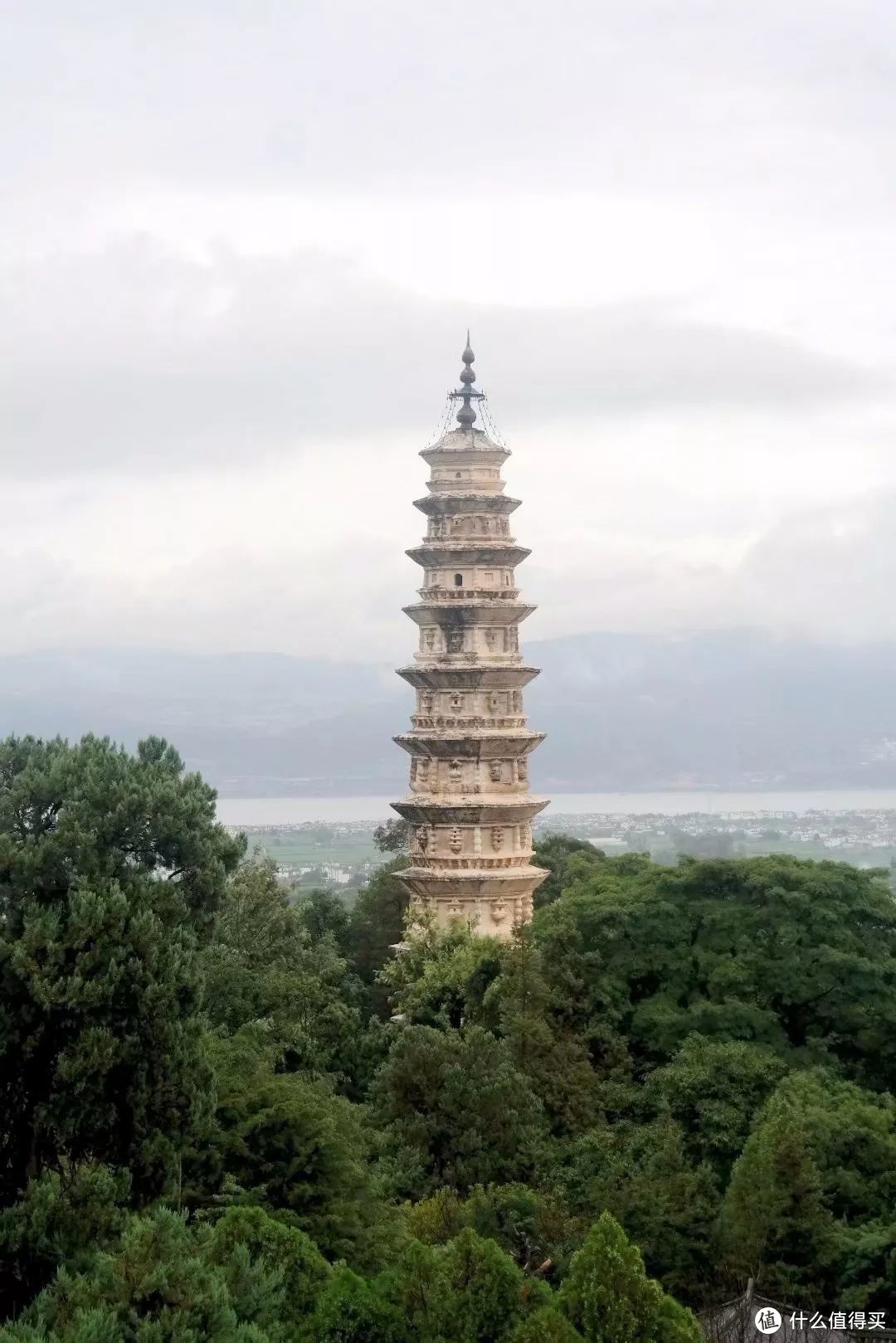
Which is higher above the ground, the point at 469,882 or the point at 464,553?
the point at 464,553

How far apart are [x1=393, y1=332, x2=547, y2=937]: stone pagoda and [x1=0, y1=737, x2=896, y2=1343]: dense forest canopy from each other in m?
3.93

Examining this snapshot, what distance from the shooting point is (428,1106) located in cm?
3759

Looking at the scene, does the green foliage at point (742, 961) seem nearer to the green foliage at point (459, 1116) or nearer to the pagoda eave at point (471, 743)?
the green foliage at point (459, 1116)

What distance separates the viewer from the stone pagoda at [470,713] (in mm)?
51062

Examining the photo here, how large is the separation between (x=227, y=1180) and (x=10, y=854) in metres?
5.79

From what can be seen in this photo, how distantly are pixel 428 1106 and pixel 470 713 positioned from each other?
50.7ft

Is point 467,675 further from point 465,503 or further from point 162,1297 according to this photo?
point 162,1297

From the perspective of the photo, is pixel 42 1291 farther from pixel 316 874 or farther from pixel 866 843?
pixel 866 843

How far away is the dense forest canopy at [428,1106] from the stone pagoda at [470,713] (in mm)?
3935

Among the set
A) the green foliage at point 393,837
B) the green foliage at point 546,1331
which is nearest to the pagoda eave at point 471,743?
the green foliage at point 393,837

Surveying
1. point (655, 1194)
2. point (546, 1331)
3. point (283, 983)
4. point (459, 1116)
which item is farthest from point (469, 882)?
point (546, 1331)

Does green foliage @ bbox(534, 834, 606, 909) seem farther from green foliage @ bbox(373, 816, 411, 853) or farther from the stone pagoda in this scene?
green foliage @ bbox(373, 816, 411, 853)

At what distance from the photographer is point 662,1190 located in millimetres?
32719

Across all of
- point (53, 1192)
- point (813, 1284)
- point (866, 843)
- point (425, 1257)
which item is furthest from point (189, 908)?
point (866, 843)
